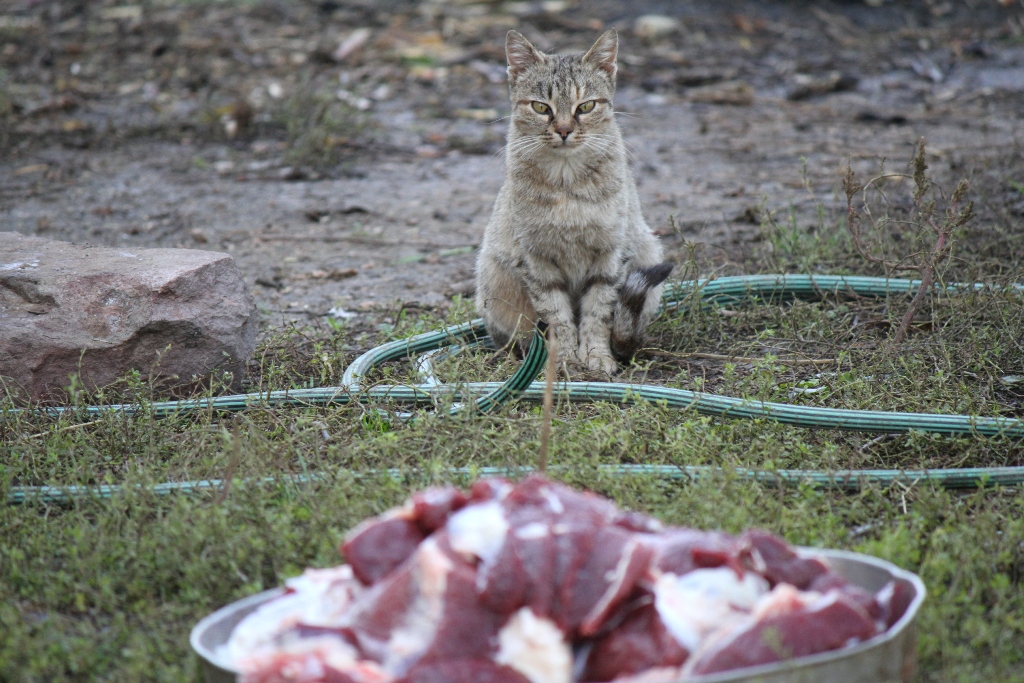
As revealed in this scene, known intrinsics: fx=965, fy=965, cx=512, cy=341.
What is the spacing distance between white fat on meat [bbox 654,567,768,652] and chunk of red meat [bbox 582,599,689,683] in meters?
0.02

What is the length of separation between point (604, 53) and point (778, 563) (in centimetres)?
308

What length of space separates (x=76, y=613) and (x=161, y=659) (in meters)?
0.43

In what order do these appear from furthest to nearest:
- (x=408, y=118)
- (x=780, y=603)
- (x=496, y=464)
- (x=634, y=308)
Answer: (x=408, y=118) < (x=634, y=308) < (x=496, y=464) < (x=780, y=603)

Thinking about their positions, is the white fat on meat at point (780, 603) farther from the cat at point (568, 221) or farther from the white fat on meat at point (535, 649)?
the cat at point (568, 221)

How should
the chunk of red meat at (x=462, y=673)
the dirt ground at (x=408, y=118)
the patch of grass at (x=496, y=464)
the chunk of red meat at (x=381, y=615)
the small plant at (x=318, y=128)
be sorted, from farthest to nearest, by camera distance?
1. the small plant at (x=318, y=128)
2. the dirt ground at (x=408, y=118)
3. the patch of grass at (x=496, y=464)
4. the chunk of red meat at (x=381, y=615)
5. the chunk of red meat at (x=462, y=673)

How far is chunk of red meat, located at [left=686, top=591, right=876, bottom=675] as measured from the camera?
1854 mm

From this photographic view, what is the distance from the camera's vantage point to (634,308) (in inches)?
166

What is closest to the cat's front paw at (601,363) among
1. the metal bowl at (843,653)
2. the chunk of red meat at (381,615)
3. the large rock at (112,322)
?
the large rock at (112,322)

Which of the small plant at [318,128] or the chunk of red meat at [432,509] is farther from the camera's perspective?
the small plant at [318,128]

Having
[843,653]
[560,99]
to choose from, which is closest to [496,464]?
[843,653]

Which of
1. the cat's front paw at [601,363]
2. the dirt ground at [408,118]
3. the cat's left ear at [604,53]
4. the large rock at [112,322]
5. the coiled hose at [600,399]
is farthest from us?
the dirt ground at [408,118]

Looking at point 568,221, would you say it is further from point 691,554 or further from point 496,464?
point 691,554

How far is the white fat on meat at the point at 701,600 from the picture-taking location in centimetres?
191

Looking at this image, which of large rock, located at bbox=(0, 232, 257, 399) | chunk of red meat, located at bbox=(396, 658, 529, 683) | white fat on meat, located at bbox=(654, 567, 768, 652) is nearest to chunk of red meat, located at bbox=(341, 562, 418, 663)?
chunk of red meat, located at bbox=(396, 658, 529, 683)
